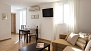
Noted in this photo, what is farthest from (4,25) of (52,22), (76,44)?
(76,44)

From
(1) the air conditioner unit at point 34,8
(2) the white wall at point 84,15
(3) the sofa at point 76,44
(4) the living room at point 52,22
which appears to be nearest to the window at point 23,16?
(4) the living room at point 52,22

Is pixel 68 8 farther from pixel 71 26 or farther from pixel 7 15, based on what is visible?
pixel 7 15

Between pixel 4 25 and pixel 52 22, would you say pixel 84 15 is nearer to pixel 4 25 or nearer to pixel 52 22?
pixel 52 22

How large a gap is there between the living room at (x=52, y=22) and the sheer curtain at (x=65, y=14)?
5 cm

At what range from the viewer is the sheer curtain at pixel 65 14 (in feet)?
13.0

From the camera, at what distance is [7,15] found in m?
5.29

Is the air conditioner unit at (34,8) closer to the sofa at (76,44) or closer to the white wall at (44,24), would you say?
the white wall at (44,24)

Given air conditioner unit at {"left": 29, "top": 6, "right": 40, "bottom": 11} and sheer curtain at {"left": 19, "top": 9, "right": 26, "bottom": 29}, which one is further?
sheer curtain at {"left": 19, "top": 9, "right": 26, "bottom": 29}

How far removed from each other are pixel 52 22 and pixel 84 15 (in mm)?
1731

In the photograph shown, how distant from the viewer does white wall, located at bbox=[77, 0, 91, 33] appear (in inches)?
144

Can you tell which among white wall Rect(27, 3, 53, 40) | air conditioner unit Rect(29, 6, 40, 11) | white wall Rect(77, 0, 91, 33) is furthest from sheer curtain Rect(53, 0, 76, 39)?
air conditioner unit Rect(29, 6, 40, 11)

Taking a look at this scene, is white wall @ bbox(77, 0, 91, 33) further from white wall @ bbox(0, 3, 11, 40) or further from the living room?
white wall @ bbox(0, 3, 11, 40)

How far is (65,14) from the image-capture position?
4297mm

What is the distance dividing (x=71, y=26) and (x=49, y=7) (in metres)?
1.79
